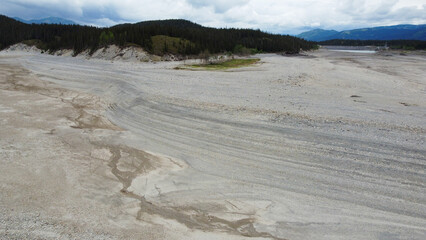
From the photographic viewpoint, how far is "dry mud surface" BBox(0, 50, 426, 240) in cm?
670

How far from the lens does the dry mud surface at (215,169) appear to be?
670 cm

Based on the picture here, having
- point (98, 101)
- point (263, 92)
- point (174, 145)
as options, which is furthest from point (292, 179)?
point (98, 101)

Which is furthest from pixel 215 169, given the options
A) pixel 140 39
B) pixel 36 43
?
pixel 36 43

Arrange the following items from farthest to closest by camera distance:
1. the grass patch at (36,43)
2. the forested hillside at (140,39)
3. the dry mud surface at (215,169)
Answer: the grass patch at (36,43), the forested hillside at (140,39), the dry mud surface at (215,169)

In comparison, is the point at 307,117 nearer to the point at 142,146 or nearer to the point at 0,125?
the point at 142,146

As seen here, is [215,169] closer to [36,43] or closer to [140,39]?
[140,39]

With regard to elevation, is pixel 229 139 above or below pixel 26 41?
below

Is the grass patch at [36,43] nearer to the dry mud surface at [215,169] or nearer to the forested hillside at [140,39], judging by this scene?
the forested hillside at [140,39]

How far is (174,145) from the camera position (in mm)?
11852

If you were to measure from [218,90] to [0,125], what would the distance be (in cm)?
1393

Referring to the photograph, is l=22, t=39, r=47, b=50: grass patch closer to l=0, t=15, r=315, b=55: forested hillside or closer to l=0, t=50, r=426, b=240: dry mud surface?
l=0, t=15, r=315, b=55: forested hillside

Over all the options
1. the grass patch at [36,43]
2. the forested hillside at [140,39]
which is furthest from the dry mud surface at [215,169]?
the grass patch at [36,43]

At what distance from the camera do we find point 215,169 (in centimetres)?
969

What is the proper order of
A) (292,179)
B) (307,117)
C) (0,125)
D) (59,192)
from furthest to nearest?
(307,117) < (0,125) < (292,179) < (59,192)
